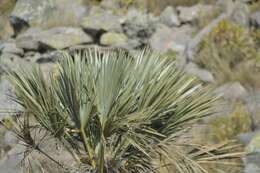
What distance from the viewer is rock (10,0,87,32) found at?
19.9 meters

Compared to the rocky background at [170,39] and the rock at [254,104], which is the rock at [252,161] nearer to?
the rocky background at [170,39]

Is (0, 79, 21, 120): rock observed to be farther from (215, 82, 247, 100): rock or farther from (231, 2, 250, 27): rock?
(231, 2, 250, 27): rock

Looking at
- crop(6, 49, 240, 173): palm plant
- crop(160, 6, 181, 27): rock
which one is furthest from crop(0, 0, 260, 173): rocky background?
crop(6, 49, 240, 173): palm plant

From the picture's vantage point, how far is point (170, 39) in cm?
1619

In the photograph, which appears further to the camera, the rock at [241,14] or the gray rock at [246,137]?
the rock at [241,14]

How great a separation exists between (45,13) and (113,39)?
12.6ft

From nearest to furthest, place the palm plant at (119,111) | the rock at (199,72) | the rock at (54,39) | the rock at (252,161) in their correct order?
the palm plant at (119,111)
the rock at (252,161)
the rock at (199,72)
the rock at (54,39)

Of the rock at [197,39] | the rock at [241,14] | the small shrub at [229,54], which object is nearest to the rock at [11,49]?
the rock at [197,39]

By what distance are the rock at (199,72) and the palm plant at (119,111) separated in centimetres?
549

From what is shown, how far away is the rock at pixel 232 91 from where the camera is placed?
12.2m

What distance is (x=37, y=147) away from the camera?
7.73 meters

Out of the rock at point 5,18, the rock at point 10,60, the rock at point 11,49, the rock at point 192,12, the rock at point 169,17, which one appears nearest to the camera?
the rock at point 10,60

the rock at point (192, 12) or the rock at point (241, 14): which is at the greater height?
the rock at point (192, 12)

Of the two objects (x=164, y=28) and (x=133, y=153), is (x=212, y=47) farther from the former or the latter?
(x=133, y=153)
